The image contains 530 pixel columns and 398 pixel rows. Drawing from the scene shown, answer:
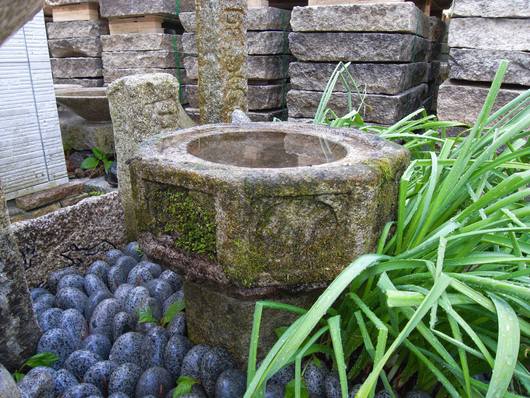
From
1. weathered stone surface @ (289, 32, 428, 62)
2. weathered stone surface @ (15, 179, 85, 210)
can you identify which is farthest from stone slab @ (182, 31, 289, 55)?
Result: weathered stone surface @ (15, 179, 85, 210)

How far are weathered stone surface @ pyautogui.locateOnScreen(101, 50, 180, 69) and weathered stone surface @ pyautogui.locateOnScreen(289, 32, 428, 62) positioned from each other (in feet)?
5.44

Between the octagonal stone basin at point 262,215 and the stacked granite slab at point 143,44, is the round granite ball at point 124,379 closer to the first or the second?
the octagonal stone basin at point 262,215

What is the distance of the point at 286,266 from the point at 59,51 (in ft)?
15.6

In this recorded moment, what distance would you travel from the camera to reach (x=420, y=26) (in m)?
3.31

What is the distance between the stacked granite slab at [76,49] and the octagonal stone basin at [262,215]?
154 inches

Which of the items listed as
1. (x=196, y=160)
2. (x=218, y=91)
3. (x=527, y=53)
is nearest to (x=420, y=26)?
(x=527, y=53)

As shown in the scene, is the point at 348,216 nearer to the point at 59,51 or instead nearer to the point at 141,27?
the point at 141,27

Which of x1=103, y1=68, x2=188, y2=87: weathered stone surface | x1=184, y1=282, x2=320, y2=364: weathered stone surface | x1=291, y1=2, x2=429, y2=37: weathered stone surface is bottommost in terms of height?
x1=184, y1=282, x2=320, y2=364: weathered stone surface

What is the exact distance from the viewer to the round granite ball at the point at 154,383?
1.38 m

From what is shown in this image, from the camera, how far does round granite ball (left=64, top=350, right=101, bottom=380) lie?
1.50m

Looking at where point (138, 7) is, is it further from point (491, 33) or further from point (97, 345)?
point (97, 345)

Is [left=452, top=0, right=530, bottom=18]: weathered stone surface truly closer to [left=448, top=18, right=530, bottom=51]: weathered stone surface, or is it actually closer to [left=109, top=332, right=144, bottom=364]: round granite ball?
[left=448, top=18, right=530, bottom=51]: weathered stone surface

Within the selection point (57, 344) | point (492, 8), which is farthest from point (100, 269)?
point (492, 8)

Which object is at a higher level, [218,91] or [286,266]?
[218,91]
